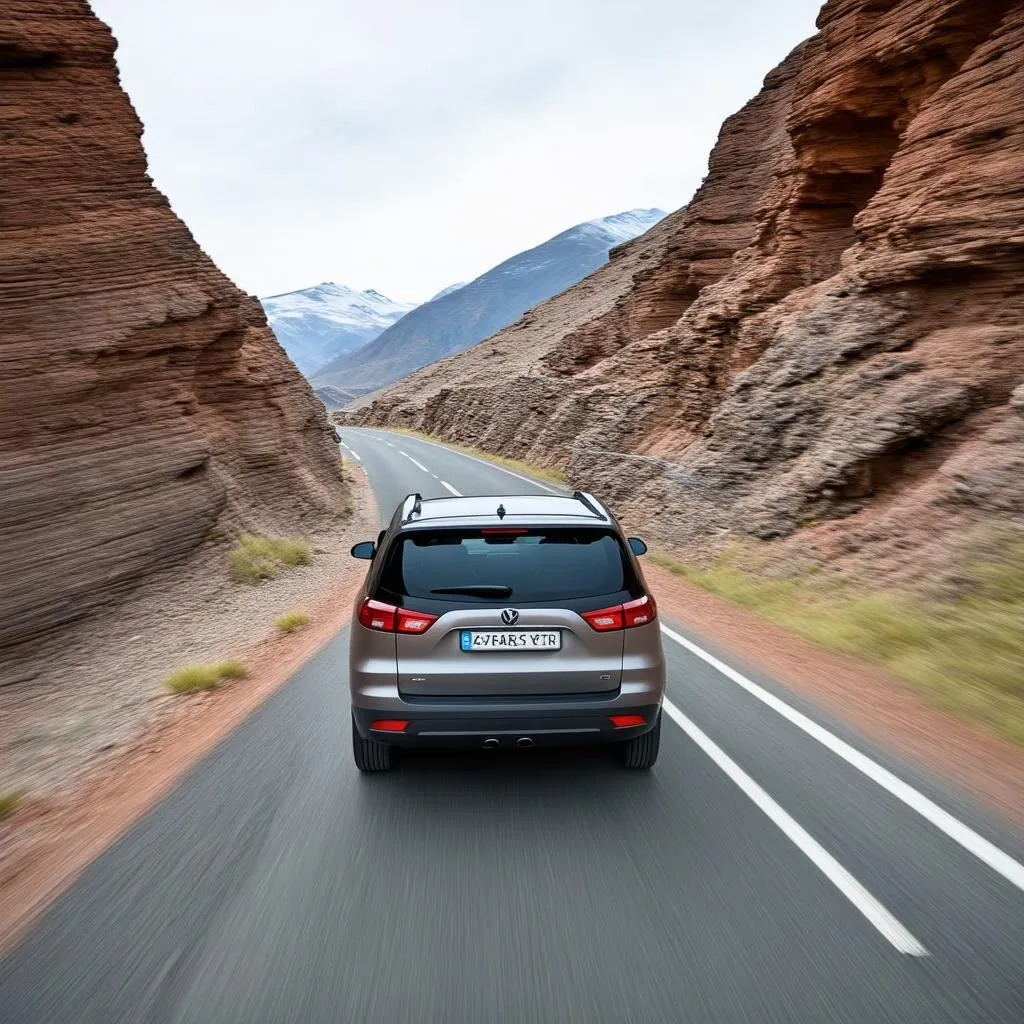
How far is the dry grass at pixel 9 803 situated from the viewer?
466cm

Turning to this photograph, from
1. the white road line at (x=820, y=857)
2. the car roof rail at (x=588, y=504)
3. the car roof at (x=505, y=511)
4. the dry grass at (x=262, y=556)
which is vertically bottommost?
the dry grass at (x=262, y=556)

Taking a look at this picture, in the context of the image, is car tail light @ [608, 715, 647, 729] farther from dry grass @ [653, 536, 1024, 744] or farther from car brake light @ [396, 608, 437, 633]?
dry grass @ [653, 536, 1024, 744]

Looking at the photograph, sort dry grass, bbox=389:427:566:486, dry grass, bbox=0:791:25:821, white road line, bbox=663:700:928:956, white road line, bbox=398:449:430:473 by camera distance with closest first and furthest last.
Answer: white road line, bbox=663:700:928:956 → dry grass, bbox=0:791:25:821 → dry grass, bbox=389:427:566:486 → white road line, bbox=398:449:430:473

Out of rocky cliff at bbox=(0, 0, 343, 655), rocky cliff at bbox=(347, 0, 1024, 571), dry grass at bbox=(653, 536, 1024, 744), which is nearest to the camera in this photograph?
dry grass at bbox=(653, 536, 1024, 744)

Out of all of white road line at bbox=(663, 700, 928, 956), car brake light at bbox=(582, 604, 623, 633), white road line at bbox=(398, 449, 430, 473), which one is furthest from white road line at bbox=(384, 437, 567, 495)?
car brake light at bbox=(582, 604, 623, 633)

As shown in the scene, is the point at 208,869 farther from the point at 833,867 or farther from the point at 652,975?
the point at 833,867

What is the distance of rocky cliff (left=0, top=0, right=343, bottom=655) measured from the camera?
394 inches

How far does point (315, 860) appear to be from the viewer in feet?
12.3

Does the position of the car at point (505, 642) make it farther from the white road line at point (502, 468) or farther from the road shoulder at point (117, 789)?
the white road line at point (502, 468)

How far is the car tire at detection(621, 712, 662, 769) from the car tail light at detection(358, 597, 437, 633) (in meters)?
1.46

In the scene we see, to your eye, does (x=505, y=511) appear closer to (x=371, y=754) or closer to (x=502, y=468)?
(x=371, y=754)

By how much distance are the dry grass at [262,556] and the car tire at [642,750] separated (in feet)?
Result: 29.6

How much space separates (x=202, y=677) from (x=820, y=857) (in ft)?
18.6

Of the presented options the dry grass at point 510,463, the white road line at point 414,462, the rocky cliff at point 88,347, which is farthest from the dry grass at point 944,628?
the white road line at point 414,462
